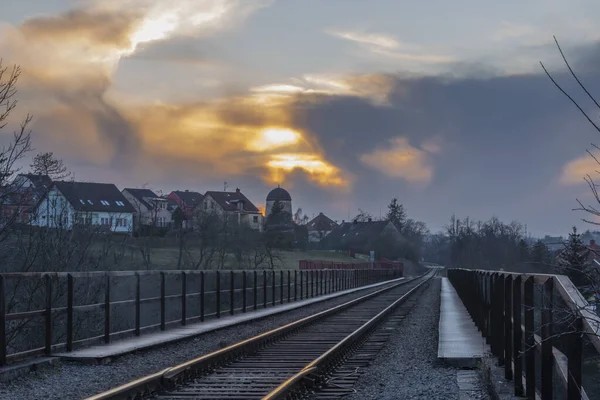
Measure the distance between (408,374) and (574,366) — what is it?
6.97 meters

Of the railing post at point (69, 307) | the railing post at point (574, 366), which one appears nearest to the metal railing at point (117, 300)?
the railing post at point (69, 307)

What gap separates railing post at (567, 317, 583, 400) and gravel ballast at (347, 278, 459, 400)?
4509 mm

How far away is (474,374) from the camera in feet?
39.3

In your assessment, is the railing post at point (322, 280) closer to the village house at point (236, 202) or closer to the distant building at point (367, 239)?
the distant building at point (367, 239)

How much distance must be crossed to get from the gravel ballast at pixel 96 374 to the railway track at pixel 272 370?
32.4 inches

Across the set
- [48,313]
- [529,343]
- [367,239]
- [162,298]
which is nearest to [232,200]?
[367,239]

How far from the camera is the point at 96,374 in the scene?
38.8 ft

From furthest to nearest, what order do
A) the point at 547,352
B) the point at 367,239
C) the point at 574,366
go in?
the point at 367,239, the point at 547,352, the point at 574,366

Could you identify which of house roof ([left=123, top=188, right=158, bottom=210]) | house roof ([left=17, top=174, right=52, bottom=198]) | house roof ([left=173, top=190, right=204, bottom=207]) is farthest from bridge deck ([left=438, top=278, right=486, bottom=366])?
house roof ([left=173, top=190, right=204, bottom=207])

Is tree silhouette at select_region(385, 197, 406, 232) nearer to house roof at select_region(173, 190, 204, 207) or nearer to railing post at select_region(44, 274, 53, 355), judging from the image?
house roof at select_region(173, 190, 204, 207)

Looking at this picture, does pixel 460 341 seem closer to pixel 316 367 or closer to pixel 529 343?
pixel 316 367

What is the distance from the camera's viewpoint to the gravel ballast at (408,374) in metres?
10.7

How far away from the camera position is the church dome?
173 metres

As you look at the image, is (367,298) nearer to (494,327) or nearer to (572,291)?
(494,327)
